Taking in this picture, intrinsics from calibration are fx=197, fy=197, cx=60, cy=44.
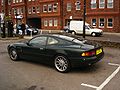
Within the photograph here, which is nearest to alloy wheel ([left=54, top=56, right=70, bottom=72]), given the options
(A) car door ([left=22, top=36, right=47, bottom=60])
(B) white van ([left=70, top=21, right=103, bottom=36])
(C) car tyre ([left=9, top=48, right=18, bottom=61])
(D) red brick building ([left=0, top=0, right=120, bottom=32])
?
(A) car door ([left=22, top=36, right=47, bottom=60])

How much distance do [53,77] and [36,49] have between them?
1.67 metres

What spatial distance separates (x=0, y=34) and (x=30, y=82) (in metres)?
16.3

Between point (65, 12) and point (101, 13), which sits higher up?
point (65, 12)

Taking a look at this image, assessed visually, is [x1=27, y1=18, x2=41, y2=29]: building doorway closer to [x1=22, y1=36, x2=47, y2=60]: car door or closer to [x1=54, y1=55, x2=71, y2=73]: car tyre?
[x1=22, y1=36, x2=47, y2=60]: car door

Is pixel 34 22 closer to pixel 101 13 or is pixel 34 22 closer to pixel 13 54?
pixel 101 13

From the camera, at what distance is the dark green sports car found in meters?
6.78

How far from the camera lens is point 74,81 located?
6.18 meters

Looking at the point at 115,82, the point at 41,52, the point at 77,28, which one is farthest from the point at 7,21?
the point at 115,82

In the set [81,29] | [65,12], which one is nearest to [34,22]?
[65,12]

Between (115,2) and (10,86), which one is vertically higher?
(115,2)

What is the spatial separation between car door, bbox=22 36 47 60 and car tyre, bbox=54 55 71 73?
65 centimetres

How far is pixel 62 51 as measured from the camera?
23.1 ft

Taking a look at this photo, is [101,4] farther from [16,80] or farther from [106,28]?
[16,80]

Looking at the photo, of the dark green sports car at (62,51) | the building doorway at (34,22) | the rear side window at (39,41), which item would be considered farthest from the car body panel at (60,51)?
the building doorway at (34,22)
